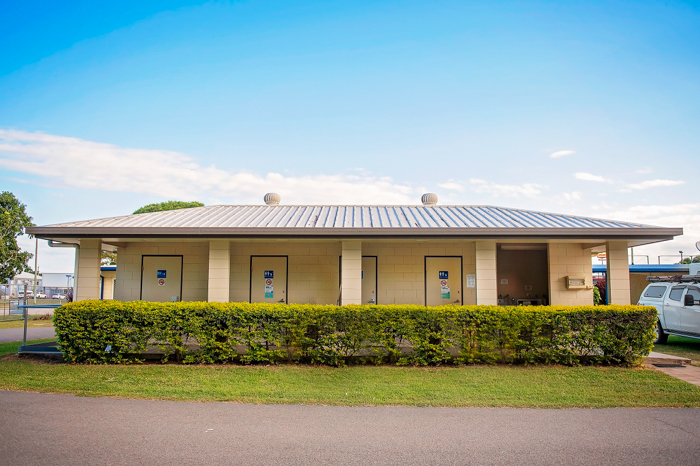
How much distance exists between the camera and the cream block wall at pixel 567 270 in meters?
12.8

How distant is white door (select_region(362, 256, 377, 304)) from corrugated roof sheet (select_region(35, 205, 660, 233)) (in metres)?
1.23

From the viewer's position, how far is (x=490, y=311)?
29.7ft

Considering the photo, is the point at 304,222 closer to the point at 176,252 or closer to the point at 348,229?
the point at 348,229

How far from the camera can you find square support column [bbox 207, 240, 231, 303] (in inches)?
417

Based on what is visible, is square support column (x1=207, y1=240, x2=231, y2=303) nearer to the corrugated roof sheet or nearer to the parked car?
the corrugated roof sheet

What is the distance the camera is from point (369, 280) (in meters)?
12.4

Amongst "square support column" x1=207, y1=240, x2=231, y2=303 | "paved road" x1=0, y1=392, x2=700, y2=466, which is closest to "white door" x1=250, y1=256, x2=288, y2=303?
"square support column" x1=207, y1=240, x2=231, y2=303

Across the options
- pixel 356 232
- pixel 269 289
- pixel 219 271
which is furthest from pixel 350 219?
pixel 219 271

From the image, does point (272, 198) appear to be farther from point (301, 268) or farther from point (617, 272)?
point (617, 272)

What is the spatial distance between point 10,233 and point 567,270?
34.2 metres

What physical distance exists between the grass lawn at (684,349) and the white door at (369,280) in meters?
7.22

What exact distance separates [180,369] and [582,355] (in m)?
7.64

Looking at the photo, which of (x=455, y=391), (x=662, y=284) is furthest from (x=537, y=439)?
(x=662, y=284)

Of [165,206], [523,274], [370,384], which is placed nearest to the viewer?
[370,384]
